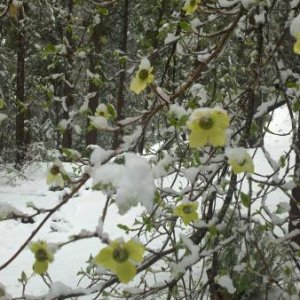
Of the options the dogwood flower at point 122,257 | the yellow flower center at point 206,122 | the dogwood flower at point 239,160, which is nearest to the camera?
the dogwood flower at point 122,257

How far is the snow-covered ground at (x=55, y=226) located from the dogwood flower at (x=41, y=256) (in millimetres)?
3253

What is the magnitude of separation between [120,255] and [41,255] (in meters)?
0.27

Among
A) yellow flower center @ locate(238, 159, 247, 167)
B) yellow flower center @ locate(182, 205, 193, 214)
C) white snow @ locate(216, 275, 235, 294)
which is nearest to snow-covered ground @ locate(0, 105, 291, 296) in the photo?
white snow @ locate(216, 275, 235, 294)

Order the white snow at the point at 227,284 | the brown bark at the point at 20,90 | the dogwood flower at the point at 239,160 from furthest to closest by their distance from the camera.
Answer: the brown bark at the point at 20,90 < the white snow at the point at 227,284 < the dogwood flower at the point at 239,160

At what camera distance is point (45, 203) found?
308 inches

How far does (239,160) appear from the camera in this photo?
119cm

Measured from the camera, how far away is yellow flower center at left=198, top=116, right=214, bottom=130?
3.54 ft

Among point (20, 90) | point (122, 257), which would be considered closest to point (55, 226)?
point (20, 90)

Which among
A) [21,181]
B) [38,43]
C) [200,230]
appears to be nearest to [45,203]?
[21,181]

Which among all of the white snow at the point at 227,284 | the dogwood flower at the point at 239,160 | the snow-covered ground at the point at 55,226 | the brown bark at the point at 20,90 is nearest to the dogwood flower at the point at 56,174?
the dogwood flower at the point at 239,160

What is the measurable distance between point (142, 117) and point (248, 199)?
1.82ft

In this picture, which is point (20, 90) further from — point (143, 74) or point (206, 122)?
point (206, 122)

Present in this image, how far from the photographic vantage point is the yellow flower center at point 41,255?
1145 mm

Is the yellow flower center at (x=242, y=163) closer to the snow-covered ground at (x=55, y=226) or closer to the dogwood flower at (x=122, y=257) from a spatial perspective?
the dogwood flower at (x=122, y=257)
